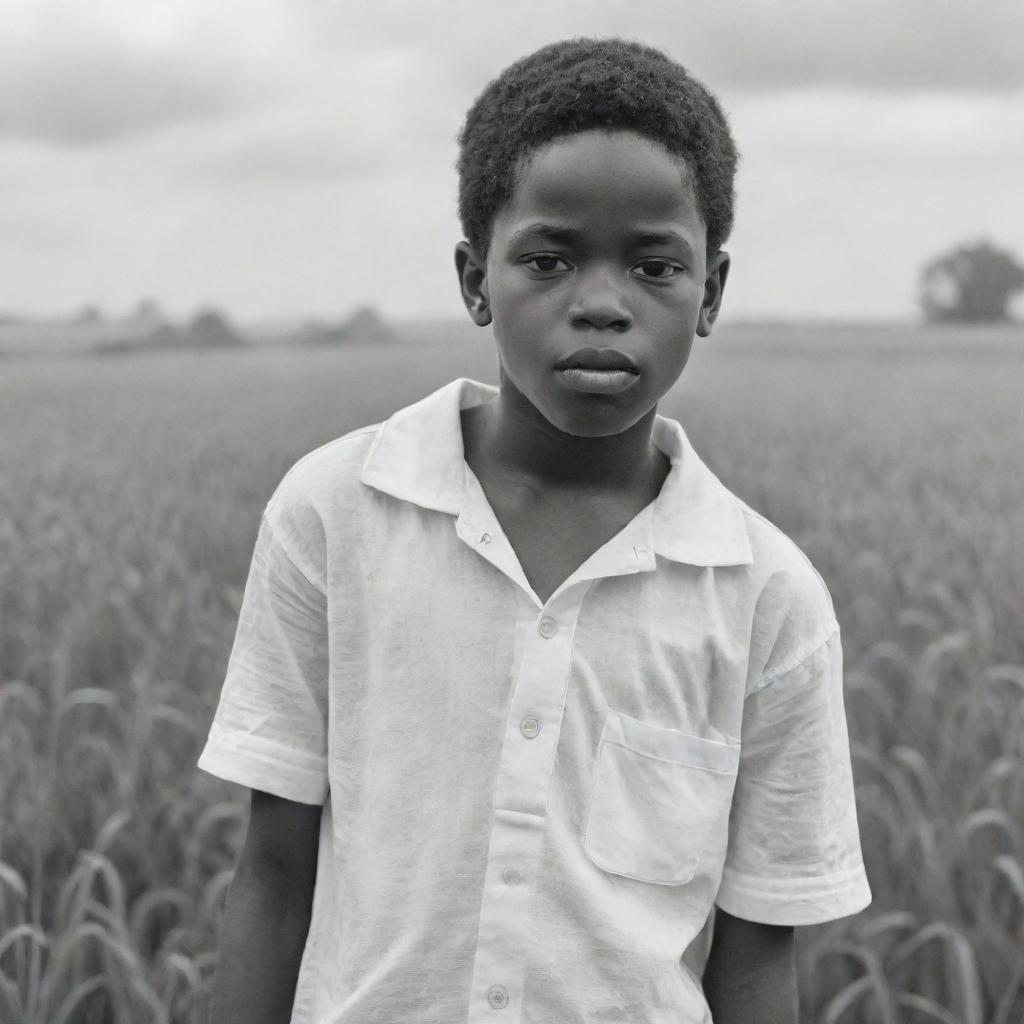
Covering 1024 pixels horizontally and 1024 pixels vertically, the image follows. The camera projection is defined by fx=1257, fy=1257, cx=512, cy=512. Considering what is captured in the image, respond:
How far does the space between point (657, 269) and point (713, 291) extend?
0.11 m

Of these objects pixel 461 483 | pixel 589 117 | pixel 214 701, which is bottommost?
pixel 214 701

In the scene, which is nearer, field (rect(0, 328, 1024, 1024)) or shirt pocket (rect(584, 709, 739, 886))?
shirt pocket (rect(584, 709, 739, 886))

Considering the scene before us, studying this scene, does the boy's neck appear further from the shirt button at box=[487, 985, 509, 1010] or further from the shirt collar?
the shirt button at box=[487, 985, 509, 1010]

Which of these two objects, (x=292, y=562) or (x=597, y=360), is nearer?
(x=597, y=360)

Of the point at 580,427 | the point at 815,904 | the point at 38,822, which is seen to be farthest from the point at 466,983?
the point at 38,822

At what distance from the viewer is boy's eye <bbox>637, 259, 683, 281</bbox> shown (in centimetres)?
77

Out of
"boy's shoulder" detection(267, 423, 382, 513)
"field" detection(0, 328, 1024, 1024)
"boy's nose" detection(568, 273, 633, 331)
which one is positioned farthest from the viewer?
"field" detection(0, 328, 1024, 1024)

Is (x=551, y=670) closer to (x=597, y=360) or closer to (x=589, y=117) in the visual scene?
(x=597, y=360)

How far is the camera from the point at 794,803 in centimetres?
86

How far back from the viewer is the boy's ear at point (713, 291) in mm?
853

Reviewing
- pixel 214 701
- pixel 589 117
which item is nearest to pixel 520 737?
pixel 589 117

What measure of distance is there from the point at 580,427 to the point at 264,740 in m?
0.31

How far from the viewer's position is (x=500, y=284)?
2.56ft

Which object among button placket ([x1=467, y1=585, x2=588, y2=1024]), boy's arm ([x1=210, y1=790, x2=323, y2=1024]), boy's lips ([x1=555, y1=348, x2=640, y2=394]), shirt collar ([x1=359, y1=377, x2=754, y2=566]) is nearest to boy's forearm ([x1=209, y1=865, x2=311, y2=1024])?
boy's arm ([x1=210, y1=790, x2=323, y2=1024])
